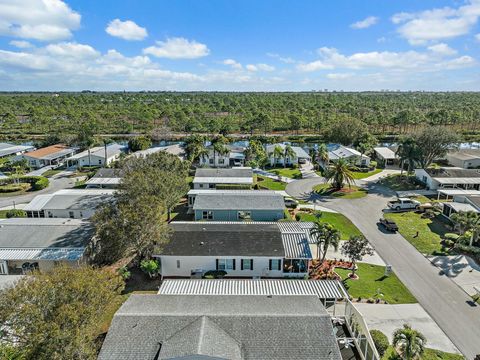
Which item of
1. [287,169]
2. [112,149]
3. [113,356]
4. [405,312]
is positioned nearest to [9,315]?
[113,356]

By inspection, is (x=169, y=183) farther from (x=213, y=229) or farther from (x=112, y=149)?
(x=112, y=149)

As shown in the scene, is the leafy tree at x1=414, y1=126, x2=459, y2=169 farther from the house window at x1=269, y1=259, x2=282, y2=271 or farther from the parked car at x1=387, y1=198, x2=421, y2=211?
the house window at x1=269, y1=259, x2=282, y2=271

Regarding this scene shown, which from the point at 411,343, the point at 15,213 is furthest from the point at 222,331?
the point at 15,213

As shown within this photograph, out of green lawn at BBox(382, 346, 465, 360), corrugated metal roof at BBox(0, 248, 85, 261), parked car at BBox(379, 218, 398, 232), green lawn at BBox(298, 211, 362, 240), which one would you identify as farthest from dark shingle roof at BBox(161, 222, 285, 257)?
parked car at BBox(379, 218, 398, 232)

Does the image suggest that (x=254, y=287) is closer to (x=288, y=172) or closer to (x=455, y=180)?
(x=288, y=172)

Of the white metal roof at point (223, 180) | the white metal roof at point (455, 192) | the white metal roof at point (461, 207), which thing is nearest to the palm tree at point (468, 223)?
the white metal roof at point (461, 207)
